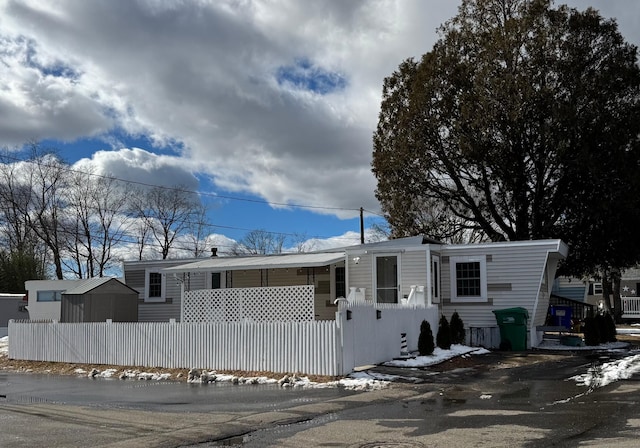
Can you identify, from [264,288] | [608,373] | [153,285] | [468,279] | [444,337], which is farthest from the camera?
[153,285]

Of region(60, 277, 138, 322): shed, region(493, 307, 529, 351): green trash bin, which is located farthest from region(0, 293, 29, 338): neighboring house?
region(493, 307, 529, 351): green trash bin

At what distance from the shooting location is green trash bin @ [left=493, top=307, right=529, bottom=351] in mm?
20047

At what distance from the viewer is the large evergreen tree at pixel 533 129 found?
27859 mm

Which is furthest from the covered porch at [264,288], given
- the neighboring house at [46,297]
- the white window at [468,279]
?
the neighboring house at [46,297]

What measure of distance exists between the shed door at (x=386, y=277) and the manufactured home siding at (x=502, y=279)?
5.50 feet

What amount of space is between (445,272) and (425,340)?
5091 millimetres

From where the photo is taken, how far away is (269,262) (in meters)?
21.3

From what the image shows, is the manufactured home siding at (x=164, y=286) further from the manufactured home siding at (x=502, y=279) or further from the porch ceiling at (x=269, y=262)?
the manufactured home siding at (x=502, y=279)

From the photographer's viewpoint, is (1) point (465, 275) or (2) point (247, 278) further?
(2) point (247, 278)

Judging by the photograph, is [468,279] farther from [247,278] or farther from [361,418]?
[361,418]

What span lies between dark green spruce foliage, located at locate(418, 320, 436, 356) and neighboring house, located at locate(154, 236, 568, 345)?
2.96m

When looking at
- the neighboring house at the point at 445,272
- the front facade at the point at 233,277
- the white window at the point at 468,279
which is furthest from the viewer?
the front facade at the point at 233,277

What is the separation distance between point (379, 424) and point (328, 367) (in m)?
4.92

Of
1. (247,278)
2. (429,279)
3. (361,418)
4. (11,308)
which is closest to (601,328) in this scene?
(429,279)
